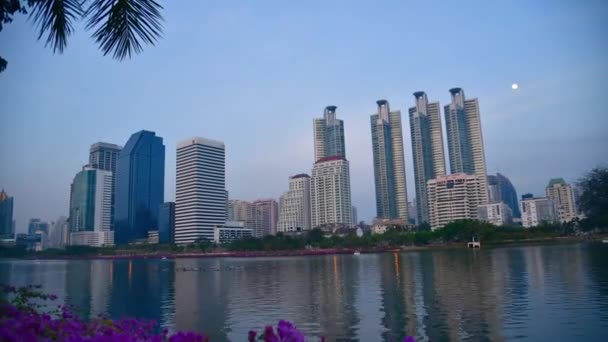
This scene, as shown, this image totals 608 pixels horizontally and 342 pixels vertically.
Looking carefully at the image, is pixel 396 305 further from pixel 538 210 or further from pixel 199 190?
pixel 538 210

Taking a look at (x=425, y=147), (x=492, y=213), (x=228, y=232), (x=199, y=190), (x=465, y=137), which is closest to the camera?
(x=492, y=213)

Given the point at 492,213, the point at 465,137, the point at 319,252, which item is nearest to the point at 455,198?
the point at 492,213

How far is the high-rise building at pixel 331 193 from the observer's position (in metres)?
185

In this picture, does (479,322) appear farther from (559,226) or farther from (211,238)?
(211,238)

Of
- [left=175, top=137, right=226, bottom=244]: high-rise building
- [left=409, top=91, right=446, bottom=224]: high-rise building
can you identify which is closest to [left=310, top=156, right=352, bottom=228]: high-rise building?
[left=409, top=91, right=446, bottom=224]: high-rise building

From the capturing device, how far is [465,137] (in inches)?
7402

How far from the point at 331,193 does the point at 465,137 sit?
57.2 metres

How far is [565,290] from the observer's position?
87.3ft

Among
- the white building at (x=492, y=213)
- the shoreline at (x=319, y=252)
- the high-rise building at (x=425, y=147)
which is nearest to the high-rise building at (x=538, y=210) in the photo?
the white building at (x=492, y=213)

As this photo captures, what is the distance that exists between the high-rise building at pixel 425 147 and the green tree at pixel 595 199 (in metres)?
88.2

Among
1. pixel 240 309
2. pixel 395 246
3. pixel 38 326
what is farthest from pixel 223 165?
pixel 38 326

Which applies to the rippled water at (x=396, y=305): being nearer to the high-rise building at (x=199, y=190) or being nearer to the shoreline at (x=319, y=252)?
the shoreline at (x=319, y=252)

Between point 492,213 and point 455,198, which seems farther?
point 492,213

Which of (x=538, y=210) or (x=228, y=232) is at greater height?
(x=538, y=210)
